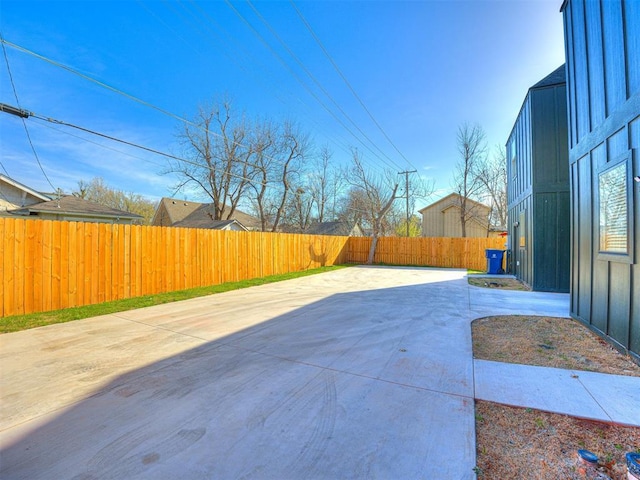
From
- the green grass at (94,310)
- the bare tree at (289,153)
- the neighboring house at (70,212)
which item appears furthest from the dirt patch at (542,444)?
the bare tree at (289,153)

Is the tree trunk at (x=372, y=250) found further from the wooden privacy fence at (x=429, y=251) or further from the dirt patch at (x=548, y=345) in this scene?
the dirt patch at (x=548, y=345)

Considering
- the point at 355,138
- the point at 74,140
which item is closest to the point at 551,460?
the point at 74,140

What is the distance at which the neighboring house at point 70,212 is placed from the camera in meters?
12.5

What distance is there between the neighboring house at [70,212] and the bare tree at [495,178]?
22.9 metres

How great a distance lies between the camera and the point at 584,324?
4695 mm

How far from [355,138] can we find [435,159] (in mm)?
6564

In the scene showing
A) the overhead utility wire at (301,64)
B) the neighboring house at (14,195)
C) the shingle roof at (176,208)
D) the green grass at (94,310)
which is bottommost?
the green grass at (94,310)

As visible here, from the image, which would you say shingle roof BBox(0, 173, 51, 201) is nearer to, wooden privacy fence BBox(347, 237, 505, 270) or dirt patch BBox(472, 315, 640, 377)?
wooden privacy fence BBox(347, 237, 505, 270)

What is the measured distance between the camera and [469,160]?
2167cm

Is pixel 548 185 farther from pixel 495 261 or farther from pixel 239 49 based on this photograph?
pixel 239 49

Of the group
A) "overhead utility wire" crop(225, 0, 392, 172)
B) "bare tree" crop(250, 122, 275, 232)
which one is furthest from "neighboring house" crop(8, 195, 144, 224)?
"overhead utility wire" crop(225, 0, 392, 172)

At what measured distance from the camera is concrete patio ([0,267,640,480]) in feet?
5.84

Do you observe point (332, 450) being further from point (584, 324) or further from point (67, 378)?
point (584, 324)

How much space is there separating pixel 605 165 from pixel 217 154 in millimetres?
20327
